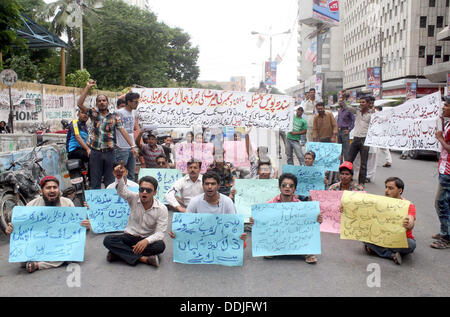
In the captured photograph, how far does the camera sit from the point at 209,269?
4555mm

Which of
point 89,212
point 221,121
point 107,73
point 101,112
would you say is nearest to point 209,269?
point 89,212

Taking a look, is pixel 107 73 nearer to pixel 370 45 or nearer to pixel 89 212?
pixel 89 212

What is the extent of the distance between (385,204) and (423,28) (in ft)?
167

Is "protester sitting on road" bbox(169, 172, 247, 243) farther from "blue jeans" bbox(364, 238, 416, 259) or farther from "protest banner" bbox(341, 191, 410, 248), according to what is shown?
→ "blue jeans" bbox(364, 238, 416, 259)

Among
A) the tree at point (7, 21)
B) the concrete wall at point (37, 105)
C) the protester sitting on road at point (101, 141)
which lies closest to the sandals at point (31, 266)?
the protester sitting on road at point (101, 141)

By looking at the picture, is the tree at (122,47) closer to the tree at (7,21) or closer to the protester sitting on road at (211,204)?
the tree at (7,21)

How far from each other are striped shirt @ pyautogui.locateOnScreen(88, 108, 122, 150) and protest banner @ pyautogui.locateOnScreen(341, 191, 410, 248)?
359cm

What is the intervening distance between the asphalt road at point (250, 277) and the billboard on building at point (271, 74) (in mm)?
37503

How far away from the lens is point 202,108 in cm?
841

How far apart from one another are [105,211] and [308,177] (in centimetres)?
354

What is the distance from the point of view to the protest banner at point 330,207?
6.02 metres

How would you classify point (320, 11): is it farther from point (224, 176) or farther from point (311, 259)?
point (311, 259)

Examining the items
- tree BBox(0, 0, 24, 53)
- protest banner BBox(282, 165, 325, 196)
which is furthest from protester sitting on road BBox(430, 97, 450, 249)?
tree BBox(0, 0, 24, 53)

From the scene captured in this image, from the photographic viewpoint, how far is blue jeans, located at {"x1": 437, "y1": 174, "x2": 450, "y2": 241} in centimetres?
541
